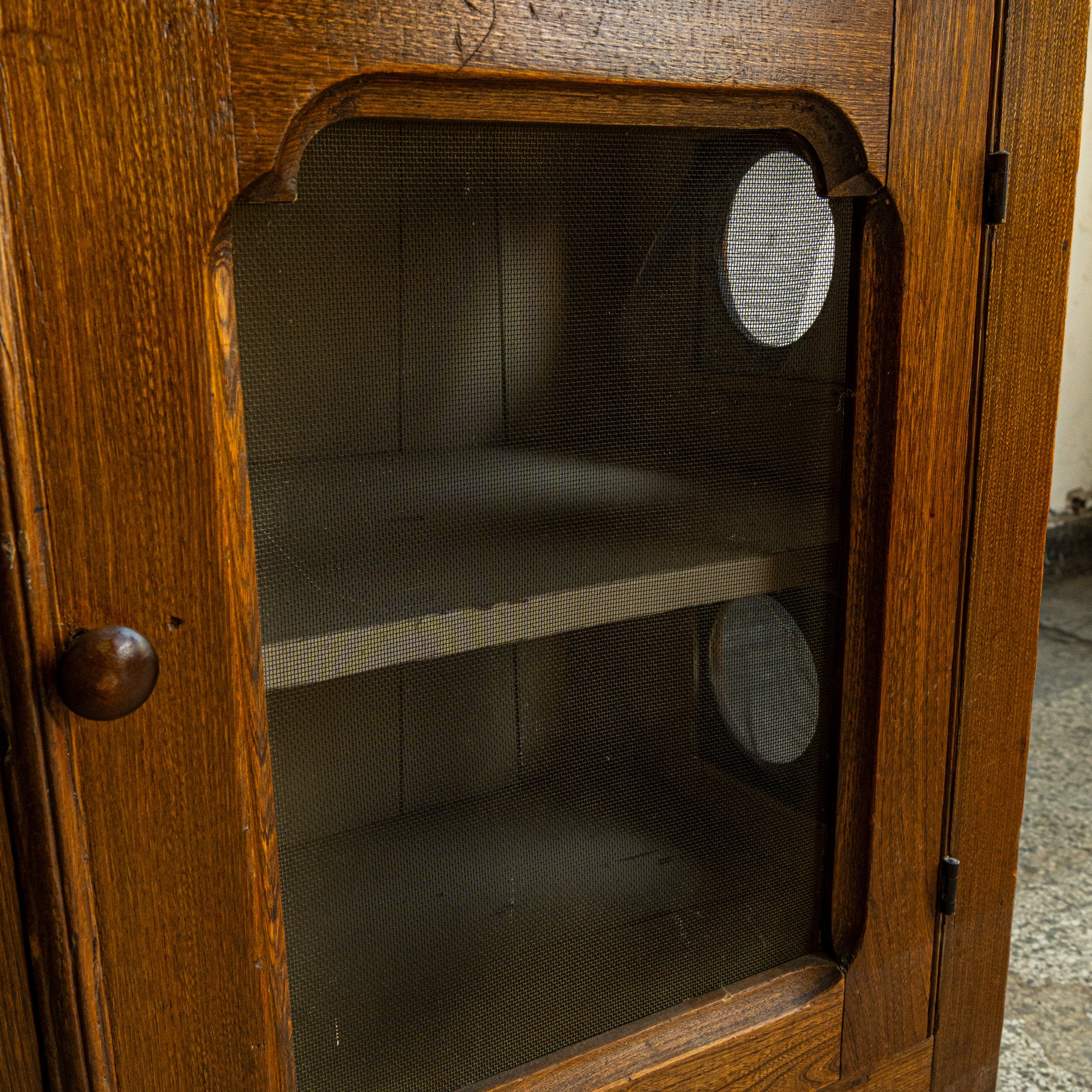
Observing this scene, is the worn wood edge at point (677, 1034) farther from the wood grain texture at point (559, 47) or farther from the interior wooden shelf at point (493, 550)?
the wood grain texture at point (559, 47)

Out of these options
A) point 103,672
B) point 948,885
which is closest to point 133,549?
point 103,672

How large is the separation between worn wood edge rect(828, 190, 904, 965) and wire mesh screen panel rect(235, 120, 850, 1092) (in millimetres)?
12

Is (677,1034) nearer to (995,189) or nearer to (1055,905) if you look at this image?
(995,189)

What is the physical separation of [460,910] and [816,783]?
0.76 feet

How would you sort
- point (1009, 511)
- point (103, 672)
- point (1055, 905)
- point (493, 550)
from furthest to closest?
point (1055, 905)
point (1009, 511)
point (493, 550)
point (103, 672)

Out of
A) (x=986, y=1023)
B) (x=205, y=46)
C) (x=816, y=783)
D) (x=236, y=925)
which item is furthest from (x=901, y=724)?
(x=205, y=46)

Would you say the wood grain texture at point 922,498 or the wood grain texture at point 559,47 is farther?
the wood grain texture at point 922,498

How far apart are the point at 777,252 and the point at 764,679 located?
9.4 inches

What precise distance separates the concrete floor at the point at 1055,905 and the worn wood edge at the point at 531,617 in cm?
59

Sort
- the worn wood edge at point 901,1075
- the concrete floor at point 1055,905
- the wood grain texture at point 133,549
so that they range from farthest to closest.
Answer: the concrete floor at point 1055,905
the worn wood edge at point 901,1075
the wood grain texture at point 133,549

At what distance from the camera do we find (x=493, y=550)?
1.72 ft

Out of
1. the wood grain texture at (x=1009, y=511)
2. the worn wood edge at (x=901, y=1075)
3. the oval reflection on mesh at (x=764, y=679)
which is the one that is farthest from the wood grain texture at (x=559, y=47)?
the worn wood edge at (x=901, y=1075)

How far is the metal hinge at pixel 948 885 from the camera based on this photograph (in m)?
0.68

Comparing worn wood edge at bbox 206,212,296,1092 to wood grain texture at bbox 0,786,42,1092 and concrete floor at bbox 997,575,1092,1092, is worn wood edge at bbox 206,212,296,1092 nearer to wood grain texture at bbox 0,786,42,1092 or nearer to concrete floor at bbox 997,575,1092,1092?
wood grain texture at bbox 0,786,42,1092
